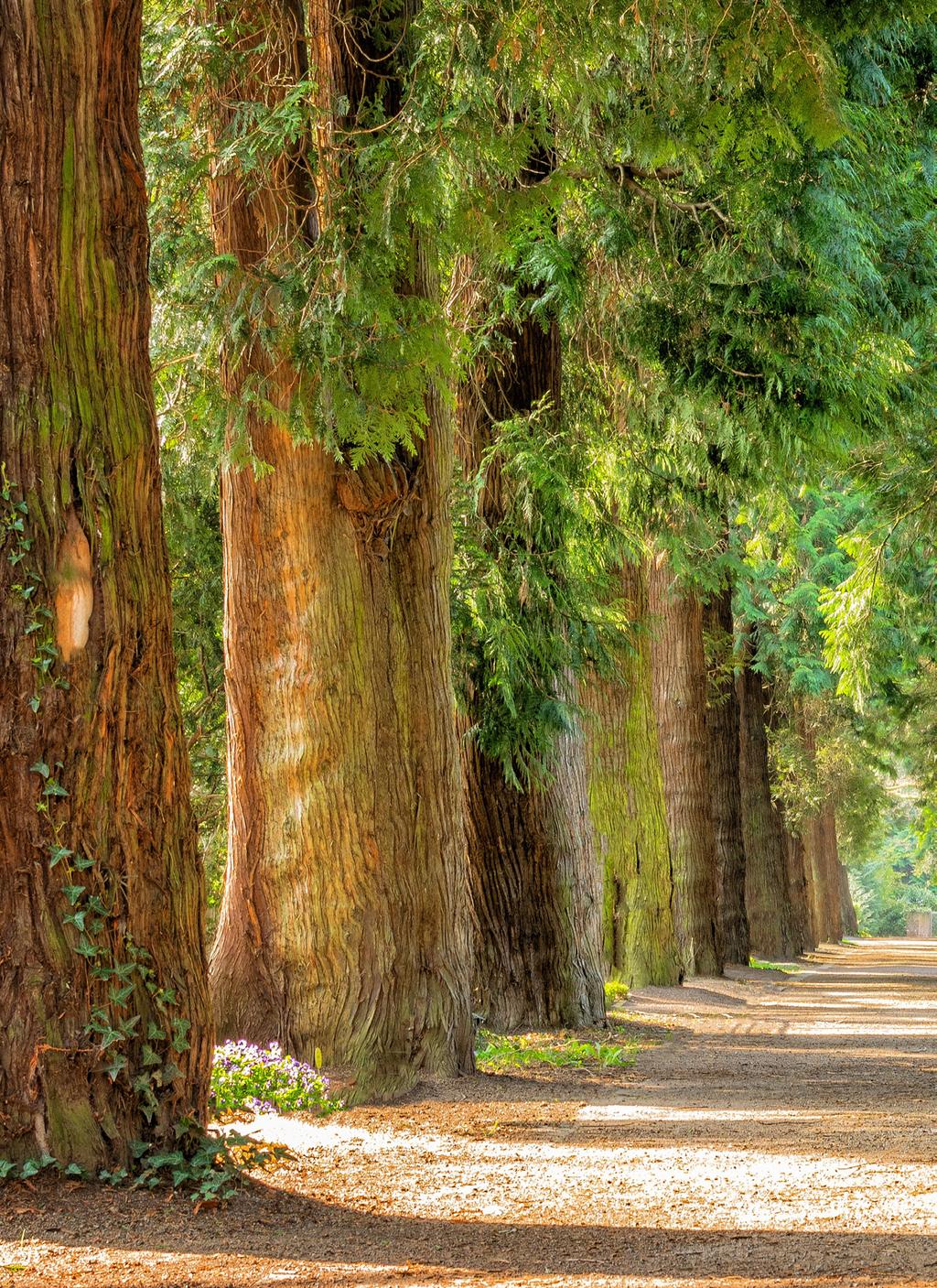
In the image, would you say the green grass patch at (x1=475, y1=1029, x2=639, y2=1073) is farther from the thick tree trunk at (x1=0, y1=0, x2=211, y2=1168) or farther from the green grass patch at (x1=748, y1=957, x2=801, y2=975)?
the green grass patch at (x1=748, y1=957, x2=801, y2=975)

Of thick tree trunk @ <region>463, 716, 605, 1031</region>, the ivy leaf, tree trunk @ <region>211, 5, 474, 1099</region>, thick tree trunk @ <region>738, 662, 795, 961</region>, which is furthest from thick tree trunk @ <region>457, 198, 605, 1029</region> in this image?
thick tree trunk @ <region>738, 662, 795, 961</region>

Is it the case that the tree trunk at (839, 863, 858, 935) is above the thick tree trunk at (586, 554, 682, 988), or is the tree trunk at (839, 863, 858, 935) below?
below

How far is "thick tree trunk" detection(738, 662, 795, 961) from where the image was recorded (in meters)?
25.0

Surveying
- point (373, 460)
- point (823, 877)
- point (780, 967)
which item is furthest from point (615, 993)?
point (823, 877)

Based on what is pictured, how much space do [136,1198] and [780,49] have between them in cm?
519

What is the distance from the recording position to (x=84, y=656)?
5211 mm

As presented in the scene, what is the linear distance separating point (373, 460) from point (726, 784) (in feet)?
43.1

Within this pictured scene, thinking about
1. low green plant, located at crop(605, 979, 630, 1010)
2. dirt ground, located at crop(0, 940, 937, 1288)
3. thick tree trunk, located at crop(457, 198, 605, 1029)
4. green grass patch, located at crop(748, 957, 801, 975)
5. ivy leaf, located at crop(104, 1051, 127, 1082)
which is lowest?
green grass patch, located at crop(748, 957, 801, 975)

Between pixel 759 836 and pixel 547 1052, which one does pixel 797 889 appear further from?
pixel 547 1052

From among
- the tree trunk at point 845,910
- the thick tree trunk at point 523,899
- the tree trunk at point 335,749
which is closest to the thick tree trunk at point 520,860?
the thick tree trunk at point 523,899

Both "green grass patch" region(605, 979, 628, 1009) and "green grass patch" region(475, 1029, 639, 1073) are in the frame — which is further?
"green grass patch" region(605, 979, 628, 1009)

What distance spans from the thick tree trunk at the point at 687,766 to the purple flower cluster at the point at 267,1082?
36.7ft

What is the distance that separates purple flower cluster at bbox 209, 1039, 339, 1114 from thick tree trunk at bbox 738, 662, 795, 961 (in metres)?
17.5

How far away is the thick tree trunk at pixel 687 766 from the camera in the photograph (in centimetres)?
1830
